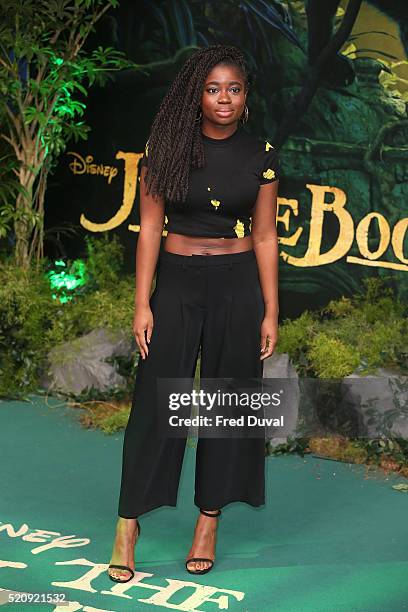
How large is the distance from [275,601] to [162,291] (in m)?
1.18

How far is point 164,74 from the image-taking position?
23.2 ft

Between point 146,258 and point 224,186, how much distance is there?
0.39 metres

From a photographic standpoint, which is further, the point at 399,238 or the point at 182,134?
the point at 399,238

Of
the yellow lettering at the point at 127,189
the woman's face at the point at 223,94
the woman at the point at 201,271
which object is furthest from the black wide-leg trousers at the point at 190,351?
the yellow lettering at the point at 127,189

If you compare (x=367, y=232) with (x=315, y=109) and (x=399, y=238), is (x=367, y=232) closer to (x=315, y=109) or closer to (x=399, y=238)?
(x=399, y=238)

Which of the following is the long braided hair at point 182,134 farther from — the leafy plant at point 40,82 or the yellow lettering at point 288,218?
the leafy plant at point 40,82

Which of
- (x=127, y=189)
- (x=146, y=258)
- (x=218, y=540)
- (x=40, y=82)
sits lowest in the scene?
(x=218, y=540)

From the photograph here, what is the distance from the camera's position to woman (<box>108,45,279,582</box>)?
153 inches

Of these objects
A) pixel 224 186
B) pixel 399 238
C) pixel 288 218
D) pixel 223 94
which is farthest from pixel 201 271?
pixel 288 218

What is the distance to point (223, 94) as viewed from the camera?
3.83 meters

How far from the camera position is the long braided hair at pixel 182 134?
12.6 feet

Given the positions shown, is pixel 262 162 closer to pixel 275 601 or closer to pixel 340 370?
pixel 275 601

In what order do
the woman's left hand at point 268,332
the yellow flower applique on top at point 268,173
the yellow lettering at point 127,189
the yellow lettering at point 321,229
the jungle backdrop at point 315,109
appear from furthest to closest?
the yellow lettering at point 127,189, the yellow lettering at point 321,229, the jungle backdrop at point 315,109, the woman's left hand at point 268,332, the yellow flower applique on top at point 268,173

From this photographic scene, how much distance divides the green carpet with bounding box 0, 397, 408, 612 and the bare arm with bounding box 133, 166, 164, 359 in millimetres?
888
